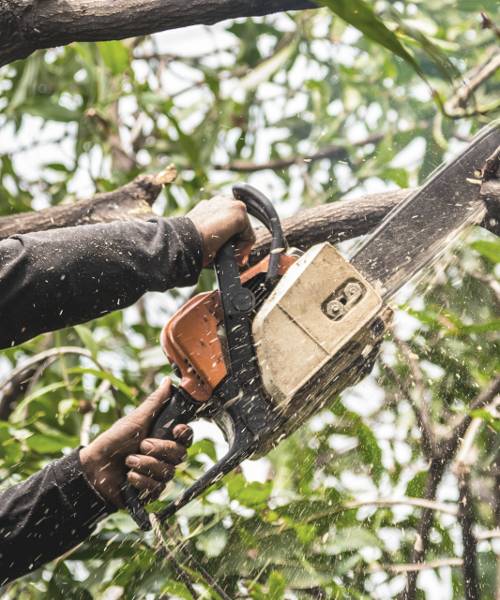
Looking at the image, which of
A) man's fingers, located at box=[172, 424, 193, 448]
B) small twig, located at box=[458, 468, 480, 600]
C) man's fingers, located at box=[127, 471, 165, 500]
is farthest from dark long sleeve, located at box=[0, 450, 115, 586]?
small twig, located at box=[458, 468, 480, 600]

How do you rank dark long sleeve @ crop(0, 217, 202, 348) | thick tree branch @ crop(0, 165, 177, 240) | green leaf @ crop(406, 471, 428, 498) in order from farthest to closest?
thick tree branch @ crop(0, 165, 177, 240)
green leaf @ crop(406, 471, 428, 498)
dark long sleeve @ crop(0, 217, 202, 348)

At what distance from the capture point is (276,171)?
389 centimetres

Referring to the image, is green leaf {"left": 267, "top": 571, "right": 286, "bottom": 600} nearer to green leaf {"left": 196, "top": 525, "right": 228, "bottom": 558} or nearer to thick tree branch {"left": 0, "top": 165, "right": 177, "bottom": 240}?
green leaf {"left": 196, "top": 525, "right": 228, "bottom": 558}

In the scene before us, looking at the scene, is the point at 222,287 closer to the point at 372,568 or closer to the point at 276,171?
the point at 372,568

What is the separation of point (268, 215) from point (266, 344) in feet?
0.90

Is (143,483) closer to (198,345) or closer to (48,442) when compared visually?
(198,345)

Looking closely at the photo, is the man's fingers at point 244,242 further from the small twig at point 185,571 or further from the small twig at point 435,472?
the small twig at point 435,472

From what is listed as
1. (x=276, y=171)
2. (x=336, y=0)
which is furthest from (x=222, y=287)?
(x=276, y=171)

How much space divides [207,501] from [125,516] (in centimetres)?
22

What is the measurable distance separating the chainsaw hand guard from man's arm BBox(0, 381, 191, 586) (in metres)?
0.06

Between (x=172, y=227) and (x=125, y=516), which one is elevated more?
(x=172, y=227)

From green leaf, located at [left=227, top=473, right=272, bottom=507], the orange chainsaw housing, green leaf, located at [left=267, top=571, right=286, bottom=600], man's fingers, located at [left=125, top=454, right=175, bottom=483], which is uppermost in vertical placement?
the orange chainsaw housing

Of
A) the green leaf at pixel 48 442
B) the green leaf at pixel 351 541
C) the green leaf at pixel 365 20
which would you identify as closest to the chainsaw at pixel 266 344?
the green leaf at pixel 351 541

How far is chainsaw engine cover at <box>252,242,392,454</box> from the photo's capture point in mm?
1625
